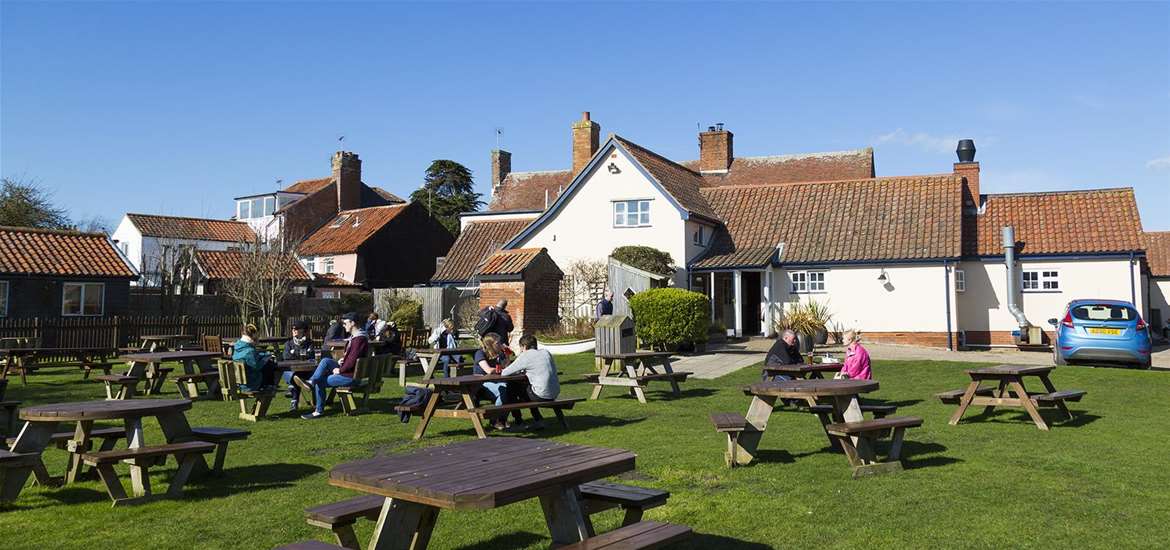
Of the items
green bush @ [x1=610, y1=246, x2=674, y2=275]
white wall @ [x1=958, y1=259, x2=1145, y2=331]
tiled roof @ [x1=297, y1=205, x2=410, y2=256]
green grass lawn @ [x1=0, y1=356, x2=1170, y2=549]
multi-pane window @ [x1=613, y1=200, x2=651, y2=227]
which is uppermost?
tiled roof @ [x1=297, y1=205, x2=410, y2=256]

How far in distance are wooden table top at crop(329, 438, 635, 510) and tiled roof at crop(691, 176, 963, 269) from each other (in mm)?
22674

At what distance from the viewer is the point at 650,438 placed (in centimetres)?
972

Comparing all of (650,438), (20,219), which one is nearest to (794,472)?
(650,438)

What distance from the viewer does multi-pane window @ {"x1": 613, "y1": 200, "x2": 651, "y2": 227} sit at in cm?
2883

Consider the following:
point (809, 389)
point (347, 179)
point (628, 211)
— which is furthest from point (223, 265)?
point (809, 389)

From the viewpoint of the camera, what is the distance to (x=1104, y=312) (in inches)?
691

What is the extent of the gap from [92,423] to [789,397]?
6370 mm

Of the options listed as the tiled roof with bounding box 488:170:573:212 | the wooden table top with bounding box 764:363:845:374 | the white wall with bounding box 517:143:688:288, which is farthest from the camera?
the tiled roof with bounding box 488:170:573:212

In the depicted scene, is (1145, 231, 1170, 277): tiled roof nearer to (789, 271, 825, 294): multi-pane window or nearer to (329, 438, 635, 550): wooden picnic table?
(789, 271, 825, 294): multi-pane window

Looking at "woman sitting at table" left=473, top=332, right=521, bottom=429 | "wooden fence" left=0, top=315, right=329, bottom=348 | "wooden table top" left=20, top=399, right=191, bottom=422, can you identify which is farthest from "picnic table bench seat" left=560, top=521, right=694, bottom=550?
"wooden fence" left=0, top=315, right=329, bottom=348

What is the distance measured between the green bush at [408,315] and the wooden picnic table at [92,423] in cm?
2177

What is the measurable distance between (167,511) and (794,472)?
5429 millimetres

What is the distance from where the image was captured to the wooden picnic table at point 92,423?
693cm

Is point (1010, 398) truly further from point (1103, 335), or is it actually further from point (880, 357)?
point (880, 357)
